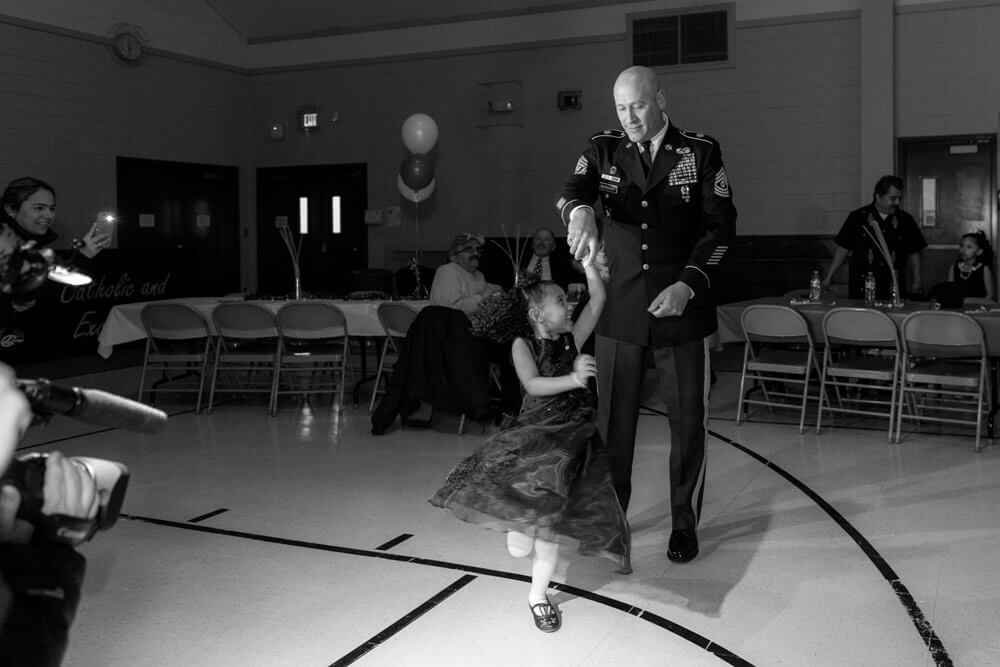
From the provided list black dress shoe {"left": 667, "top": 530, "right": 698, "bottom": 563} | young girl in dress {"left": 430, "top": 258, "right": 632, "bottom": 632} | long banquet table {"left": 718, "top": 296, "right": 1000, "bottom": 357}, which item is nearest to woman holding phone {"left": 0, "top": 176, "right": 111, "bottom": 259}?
young girl in dress {"left": 430, "top": 258, "right": 632, "bottom": 632}

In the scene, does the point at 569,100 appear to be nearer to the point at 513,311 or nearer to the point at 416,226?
the point at 416,226

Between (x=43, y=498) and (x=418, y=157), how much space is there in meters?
9.58

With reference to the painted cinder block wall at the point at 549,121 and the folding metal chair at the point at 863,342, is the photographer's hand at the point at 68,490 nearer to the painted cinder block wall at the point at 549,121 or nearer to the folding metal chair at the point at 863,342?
the folding metal chair at the point at 863,342

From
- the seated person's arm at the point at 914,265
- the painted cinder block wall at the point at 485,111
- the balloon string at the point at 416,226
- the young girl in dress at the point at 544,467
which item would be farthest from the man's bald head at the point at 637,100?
the balloon string at the point at 416,226

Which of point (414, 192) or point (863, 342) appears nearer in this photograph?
point (863, 342)

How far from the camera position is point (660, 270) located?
3543mm

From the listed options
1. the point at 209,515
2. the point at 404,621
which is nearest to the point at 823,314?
the point at 209,515

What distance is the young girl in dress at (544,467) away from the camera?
298 cm

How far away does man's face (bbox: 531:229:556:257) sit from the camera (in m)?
9.11

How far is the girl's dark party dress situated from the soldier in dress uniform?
1.39 feet

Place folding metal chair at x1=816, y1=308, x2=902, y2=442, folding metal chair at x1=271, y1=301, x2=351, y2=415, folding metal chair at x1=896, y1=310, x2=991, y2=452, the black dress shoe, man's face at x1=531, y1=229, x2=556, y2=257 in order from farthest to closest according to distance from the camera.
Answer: man's face at x1=531, y1=229, x2=556, y2=257
folding metal chair at x1=271, y1=301, x2=351, y2=415
folding metal chair at x1=816, y1=308, x2=902, y2=442
folding metal chair at x1=896, y1=310, x2=991, y2=452
the black dress shoe

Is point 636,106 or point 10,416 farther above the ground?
point 636,106

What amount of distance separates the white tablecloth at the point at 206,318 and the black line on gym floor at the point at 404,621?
3.66 metres

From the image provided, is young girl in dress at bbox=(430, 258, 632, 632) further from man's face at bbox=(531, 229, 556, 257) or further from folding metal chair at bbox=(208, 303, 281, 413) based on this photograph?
man's face at bbox=(531, 229, 556, 257)
